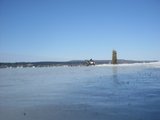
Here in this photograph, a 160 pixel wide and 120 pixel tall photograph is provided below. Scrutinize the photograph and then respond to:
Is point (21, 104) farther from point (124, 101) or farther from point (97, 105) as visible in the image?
point (124, 101)

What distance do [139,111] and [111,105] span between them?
198 centimetres

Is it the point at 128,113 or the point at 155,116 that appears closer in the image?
the point at 155,116

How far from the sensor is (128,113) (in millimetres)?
11391

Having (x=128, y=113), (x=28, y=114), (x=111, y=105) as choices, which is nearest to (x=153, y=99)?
(x=111, y=105)

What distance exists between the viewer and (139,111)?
11.7 meters

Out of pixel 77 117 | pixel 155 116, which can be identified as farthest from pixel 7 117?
Answer: pixel 155 116

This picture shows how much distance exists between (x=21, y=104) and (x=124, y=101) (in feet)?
17.4

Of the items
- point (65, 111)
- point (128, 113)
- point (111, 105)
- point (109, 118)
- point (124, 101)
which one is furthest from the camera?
point (124, 101)

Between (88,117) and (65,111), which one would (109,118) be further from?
(65,111)

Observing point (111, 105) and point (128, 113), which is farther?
point (111, 105)

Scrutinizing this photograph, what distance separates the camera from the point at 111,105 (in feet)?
44.1

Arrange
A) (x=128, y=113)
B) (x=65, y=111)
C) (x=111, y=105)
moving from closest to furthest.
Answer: (x=128, y=113) → (x=65, y=111) → (x=111, y=105)

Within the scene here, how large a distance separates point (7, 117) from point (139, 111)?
5365 mm

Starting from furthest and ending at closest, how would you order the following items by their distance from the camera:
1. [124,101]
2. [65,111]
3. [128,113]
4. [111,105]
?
[124,101]
[111,105]
[65,111]
[128,113]
